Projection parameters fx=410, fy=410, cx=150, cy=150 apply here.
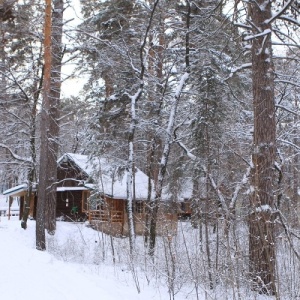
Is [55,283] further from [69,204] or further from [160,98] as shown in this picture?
[69,204]

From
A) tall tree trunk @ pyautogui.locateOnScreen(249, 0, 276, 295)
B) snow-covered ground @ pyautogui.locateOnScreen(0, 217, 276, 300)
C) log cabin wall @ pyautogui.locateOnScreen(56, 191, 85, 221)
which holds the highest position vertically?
tall tree trunk @ pyautogui.locateOnScreen(249, 0, 276, 295)

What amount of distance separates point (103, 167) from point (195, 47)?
7.35 m

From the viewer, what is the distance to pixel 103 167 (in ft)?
61.6

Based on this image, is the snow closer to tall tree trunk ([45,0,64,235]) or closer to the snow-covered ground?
the snow-covered ground

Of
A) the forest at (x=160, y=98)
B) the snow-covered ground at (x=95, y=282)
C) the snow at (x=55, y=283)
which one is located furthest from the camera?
the forest at (x=160, y=98)

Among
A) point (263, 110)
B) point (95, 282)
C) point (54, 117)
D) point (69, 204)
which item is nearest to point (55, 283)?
point (95, 282)

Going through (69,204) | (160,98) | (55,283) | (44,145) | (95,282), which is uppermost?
(160,98)

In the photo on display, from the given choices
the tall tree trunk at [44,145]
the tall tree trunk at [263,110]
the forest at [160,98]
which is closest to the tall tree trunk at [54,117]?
the forest at [160,98]

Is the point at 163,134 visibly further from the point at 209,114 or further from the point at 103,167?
the point at 103,167

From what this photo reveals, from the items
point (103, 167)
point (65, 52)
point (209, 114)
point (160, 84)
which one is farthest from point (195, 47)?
point (103, 167)

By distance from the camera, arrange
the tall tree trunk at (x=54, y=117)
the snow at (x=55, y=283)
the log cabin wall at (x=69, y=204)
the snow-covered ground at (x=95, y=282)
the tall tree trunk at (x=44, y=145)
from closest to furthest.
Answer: the snow at (x=55, y=283) < the snow-covered ground at (x=95, y=282) < the tall tree trunk at (x=44, y=145) < the tall tree trunk at (x=54, y=117) < the log cabin wall at (x=69, y=204)

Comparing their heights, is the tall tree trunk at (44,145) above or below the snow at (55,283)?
above

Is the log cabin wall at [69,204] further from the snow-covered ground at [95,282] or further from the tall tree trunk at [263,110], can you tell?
the tall tree trunk at [263,110]

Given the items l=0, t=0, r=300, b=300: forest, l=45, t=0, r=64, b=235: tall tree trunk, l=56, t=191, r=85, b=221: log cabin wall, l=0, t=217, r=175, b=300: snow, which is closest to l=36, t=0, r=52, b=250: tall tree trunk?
l=0, t=0, r=300, b=300: forest
